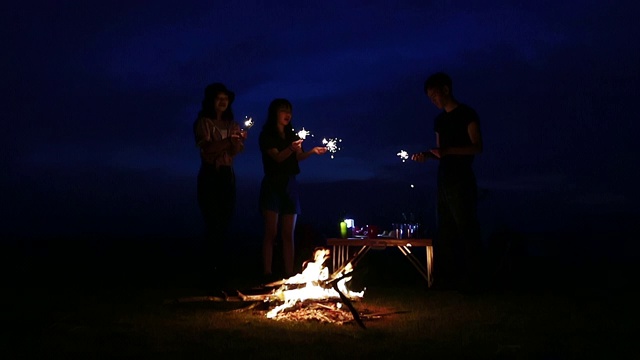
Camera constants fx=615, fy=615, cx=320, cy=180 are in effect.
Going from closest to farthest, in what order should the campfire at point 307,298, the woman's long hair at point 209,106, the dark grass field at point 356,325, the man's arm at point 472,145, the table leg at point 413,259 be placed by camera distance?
1. the dark grass field at point 356,325
2. the campfire at point 307,298
3. the woman's long hair at point 209,106
4. the man's arm at point 472,145
5. the table leg at point 413,259

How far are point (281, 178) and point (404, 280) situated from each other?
8.59ft

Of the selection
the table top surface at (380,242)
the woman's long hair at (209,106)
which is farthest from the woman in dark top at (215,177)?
the table top surface at (380,242)

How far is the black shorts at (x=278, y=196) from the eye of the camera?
612 cm

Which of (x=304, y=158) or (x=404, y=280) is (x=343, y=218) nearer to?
(x=304, y=158)

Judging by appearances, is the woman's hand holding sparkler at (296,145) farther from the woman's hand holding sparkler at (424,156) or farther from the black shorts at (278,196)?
the woman's hand holding sparkler at (424,156)

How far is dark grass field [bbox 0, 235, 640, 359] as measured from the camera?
3.63 meters

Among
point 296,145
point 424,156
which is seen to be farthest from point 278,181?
point 424,156

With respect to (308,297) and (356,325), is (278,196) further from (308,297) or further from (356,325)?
(356,325)

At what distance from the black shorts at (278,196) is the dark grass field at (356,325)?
1145 millimetres

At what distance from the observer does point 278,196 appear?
6141 mm

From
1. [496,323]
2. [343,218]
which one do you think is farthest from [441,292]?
[496,323]

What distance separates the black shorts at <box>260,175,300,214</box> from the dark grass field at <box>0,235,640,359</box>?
3.76 feet

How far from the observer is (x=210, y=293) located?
566cm

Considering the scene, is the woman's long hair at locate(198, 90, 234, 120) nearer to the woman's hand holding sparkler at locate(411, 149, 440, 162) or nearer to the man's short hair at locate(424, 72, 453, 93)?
the woman's hand holding sparkler at locate(411, 149, 440, 162)
